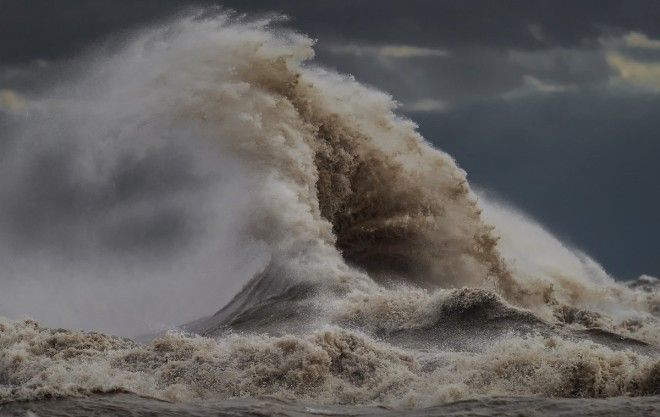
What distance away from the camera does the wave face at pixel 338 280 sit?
10.9 meters

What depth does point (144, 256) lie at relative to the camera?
86.9 ft

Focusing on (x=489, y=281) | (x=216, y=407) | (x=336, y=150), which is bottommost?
(x=216, y=407)

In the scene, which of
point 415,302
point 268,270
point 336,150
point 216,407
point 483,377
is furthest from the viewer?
point 336,150

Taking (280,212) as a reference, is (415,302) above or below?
below

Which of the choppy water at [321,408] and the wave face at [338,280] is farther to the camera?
the wave face at [338,280]

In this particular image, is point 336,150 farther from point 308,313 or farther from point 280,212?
point 308,313

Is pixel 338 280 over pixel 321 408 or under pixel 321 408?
over

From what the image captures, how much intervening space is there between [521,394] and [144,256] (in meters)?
18.3

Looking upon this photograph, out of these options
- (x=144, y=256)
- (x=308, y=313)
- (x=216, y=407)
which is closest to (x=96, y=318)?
(x=144, y=256)

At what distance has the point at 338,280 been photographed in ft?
60.6

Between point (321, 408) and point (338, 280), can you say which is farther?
point (338, 280)

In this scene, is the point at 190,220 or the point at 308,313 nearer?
the point at 308,313

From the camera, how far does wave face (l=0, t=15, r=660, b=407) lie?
35.8 feet

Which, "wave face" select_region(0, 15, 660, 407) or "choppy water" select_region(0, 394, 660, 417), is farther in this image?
"wave face" select_region(0, 15, 660, 407)
